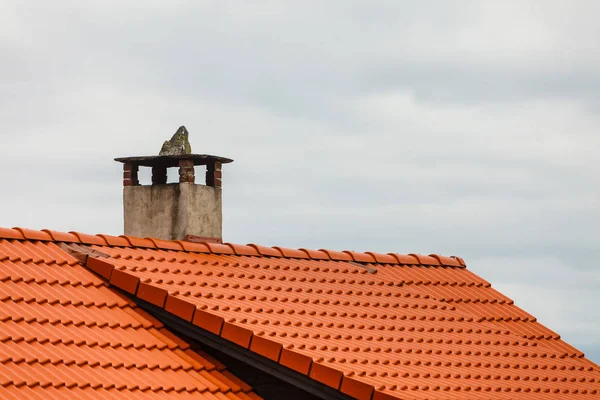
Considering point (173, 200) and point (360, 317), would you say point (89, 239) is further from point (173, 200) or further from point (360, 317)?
point (173, 200)

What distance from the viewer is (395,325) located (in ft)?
40.7

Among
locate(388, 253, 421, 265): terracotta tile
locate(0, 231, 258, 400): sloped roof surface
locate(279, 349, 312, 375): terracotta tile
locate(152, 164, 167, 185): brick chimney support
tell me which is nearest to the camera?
locate(0, 231, 258, 400): sloped roof surface

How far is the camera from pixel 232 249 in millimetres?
13312

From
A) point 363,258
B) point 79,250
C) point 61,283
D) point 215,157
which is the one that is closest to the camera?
point 61,283

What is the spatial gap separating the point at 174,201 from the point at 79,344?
5484 mm

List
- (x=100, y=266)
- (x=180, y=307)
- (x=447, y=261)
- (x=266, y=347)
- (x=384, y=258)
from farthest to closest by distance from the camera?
(x=447, y=261)
(x=384, y=258)
(x=100, y=266)
(x=180, y=307)
(x=266, y=347)

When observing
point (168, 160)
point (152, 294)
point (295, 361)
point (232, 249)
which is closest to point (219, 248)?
point (232, 249)

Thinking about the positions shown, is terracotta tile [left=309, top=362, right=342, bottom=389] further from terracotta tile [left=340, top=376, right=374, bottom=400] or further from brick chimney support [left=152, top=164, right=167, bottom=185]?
brick chimney support [left=152, top=164, right=167, bottom=185]

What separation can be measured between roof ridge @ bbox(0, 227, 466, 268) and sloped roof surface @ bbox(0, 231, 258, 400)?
15 cm

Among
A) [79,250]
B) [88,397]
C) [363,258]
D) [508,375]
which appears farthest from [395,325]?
[88,397]

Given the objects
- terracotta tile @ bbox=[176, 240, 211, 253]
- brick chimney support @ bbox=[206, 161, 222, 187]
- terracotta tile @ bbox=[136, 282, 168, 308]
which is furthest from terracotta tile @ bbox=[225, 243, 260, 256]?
terracotta tile @ bbox=[136, 282, 168, 308]

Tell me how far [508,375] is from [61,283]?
4778mm

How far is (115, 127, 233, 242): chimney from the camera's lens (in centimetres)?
1505

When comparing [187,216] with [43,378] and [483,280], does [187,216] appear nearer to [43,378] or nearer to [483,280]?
[483,280]
